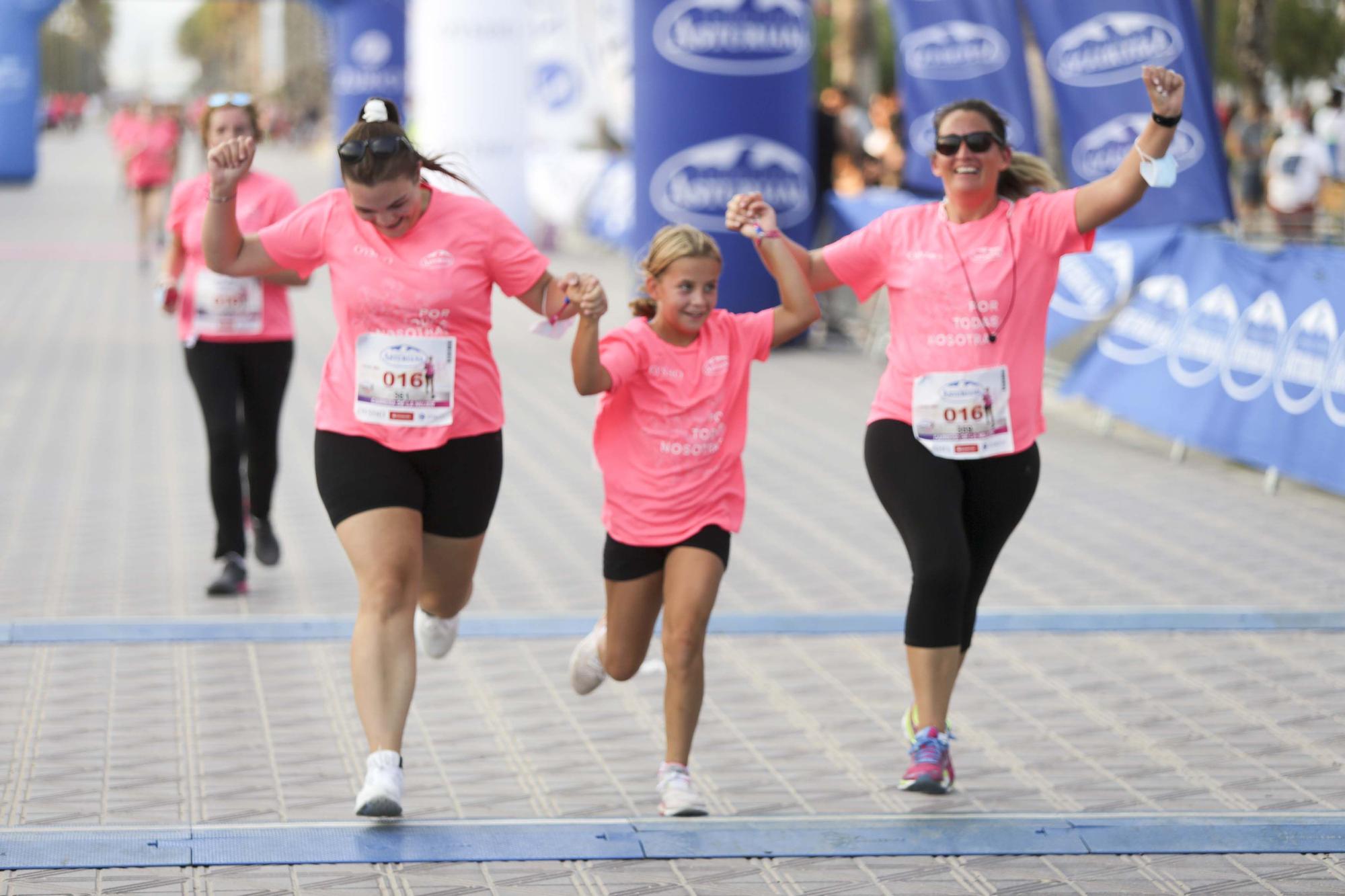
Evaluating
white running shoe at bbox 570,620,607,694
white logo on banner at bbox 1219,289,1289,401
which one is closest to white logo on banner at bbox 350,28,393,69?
white logo on banner at bbox 1219,289,1289,401

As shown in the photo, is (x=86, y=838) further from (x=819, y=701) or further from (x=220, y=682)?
(x=819, y=701)

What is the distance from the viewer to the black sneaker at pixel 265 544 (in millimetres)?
7457

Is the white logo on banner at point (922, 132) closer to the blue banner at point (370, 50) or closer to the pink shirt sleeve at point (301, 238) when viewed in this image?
the pink shirt sleeve at point (301, 238)

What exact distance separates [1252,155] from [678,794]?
2334 centimetres

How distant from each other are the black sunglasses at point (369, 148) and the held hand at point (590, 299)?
1.82ft

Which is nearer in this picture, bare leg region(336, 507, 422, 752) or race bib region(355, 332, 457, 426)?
bare leg region(336, 507, 422, 752)

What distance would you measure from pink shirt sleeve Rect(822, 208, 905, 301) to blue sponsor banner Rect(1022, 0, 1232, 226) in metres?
5.90

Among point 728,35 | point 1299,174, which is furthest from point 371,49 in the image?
point 1299,174

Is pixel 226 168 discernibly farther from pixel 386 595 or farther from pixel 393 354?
pixel 386 595

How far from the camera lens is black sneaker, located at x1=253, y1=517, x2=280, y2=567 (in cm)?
746

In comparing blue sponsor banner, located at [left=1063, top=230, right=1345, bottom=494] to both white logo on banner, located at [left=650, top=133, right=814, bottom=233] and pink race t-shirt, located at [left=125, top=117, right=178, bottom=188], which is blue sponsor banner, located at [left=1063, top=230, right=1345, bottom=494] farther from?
pink race t-shirt, located at [left=125, top=117, right=178, bottom=188]

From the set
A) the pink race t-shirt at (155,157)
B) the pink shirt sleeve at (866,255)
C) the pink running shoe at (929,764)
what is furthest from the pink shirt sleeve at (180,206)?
the pink race t-shirt at (155,157)

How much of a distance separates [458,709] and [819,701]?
111 cm

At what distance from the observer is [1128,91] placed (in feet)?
37.7
